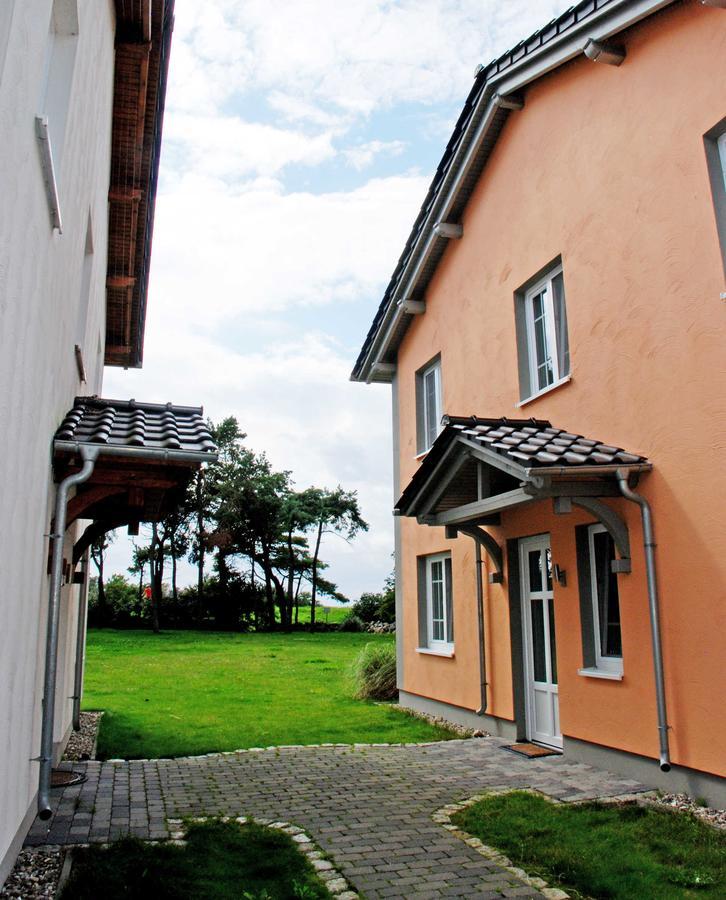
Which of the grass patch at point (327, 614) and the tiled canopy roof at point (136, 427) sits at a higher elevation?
the tiled canopy roof at point (136, 427)

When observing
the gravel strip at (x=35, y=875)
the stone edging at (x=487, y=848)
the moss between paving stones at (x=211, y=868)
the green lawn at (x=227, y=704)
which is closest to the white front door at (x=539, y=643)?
the green lawn at (x=227, y=704)

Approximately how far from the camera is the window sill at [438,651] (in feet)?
39.8

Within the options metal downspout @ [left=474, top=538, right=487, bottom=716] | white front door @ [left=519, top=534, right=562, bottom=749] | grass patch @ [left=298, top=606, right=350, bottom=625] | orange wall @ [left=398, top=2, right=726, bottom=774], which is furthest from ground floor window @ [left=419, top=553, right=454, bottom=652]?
grass patch @ [left=298, top=606, right=350, bottom=625]

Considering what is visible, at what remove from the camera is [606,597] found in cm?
A: 842

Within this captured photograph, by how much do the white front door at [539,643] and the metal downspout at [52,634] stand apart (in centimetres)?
564

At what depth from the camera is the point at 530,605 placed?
1012 cm

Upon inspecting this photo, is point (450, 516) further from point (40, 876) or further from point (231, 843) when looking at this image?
point (40, 876)

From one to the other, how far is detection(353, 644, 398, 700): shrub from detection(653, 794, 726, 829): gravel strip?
8480mm

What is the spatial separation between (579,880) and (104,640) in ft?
94.4

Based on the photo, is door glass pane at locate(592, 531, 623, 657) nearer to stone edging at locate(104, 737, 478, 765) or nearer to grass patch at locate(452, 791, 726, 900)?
grass patch at locate(452, 791, 726, 900)

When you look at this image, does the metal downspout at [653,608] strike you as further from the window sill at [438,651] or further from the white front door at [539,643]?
the window sill at [438,651]

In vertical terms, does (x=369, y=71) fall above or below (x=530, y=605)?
above

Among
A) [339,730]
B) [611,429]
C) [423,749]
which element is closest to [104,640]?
[339,730]

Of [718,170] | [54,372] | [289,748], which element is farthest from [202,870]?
[718,170]
